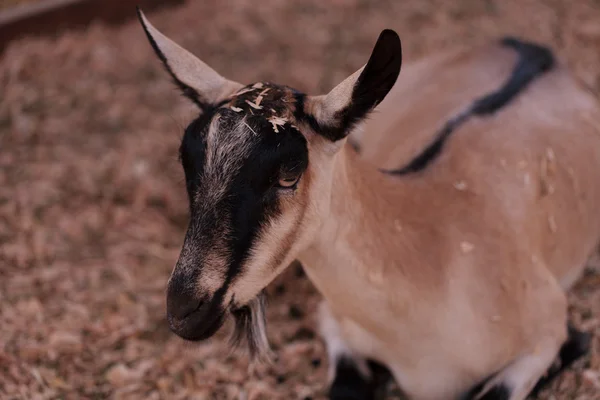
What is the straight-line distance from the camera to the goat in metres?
2.02

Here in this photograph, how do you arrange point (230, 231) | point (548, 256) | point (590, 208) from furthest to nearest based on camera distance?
point (590, 208)
point (548, 256)
point (230, 231)

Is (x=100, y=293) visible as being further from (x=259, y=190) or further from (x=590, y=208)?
(x=590, y=208)

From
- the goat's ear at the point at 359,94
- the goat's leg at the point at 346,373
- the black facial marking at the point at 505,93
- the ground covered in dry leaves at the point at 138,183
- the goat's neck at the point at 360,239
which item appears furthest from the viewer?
the ground covered in dry leaves at the point at 138,183

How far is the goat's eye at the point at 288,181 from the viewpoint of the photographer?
2021 millimetres

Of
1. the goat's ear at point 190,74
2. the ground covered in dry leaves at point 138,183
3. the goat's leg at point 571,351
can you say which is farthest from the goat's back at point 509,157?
the goat's ear at point 190,74

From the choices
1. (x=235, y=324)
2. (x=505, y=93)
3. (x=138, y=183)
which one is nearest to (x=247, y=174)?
(x=235, y=324)

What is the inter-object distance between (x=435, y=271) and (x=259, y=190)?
831 millimetres

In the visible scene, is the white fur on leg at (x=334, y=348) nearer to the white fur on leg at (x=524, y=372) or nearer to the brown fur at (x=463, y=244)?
the brown fur at (x=463, y=244)

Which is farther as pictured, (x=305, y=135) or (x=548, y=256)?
(x=548, y=256)

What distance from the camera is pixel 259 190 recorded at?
201 cm

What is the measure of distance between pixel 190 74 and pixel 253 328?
90 cm

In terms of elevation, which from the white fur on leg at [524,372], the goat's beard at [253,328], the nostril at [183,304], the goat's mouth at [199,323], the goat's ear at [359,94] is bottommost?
the white fur on leg at [524,372]

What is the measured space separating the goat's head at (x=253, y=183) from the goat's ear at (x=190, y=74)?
188 millimetres

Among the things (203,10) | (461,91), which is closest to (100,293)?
(461,91)
